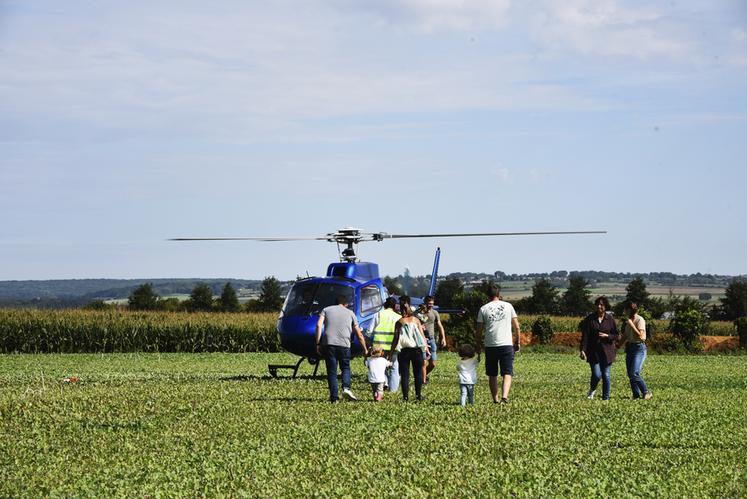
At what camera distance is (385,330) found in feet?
65.4

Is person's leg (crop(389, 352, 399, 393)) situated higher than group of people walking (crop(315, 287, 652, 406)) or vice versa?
group of people walking (crop(315, 287, 652, 406))

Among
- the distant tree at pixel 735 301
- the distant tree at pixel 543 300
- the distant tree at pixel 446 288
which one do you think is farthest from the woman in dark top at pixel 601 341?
the distant tree at pixel 543 300

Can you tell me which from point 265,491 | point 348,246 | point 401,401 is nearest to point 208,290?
point 348,246

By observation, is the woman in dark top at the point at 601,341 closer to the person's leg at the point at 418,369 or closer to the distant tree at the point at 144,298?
the person's leg at the point at 418,369

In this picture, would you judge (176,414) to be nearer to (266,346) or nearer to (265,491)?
(265,491)

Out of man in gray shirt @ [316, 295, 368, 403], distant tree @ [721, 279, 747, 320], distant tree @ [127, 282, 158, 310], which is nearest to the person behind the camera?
man in gray shirt @ [316, 295, 368, 403]

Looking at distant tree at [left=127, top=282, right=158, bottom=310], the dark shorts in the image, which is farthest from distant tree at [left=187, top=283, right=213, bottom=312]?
the dark shorts

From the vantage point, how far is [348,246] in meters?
26.0

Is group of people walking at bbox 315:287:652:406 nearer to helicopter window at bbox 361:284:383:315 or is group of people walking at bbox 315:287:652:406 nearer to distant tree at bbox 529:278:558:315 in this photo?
helicopter window at bbox 361:284:383:315

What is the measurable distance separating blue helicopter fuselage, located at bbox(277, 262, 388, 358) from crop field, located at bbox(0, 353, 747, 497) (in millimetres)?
1454

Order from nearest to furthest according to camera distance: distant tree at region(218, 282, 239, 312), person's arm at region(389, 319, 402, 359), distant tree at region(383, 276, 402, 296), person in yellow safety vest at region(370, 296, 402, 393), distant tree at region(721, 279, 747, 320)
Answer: person's arm at region(389, 319, 402, 359), person in yellow safety vest at region(370, 296, 402, 393), distant tree at region(383, 276, 402, 296), distant tree at region(721, 279, 747, 320), distant tree at region(218, 282, 239, 312)

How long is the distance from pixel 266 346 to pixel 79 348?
8.46 meters

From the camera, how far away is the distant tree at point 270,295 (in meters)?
99.6

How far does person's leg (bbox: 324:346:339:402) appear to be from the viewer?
1938 cm
